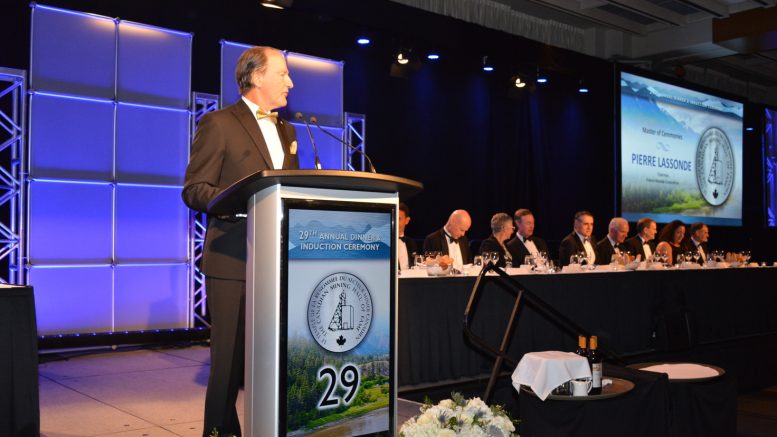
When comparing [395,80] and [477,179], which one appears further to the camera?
[477,179]

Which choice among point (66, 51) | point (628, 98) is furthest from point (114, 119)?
point (628, 98)

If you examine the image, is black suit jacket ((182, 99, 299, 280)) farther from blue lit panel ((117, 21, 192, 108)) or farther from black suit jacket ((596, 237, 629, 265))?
black suit jacket ((596, 237, 629, 265))

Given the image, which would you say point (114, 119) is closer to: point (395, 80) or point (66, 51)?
point (66, 51)

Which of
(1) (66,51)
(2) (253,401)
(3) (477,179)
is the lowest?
(2) (253,401)

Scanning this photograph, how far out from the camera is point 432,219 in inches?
333

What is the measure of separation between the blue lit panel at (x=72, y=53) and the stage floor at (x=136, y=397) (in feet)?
6.89

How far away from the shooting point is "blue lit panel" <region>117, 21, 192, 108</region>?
6156mm

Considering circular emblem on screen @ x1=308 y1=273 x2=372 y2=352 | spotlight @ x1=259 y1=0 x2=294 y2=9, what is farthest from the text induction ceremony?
spotlight @ x1=259 y1=0 x2=294 y2=9

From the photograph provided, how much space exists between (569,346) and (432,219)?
393cm

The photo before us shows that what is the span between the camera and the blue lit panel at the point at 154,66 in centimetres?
616

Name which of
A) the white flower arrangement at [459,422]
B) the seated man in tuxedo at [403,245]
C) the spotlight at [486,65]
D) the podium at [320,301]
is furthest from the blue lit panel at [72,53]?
the white flower arrangement at [459,422]

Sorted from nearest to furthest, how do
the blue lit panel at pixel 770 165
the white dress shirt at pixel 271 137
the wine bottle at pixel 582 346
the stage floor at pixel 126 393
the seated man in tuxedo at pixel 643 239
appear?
1. the white dress shirt at pixel 271 137
2. the wine bottle at pixel 582 346
3. the stage floor at pixel 126 393
4. the seated man in tuxedo at pixel 643 239
5. the blue lit panel at pixel 770 165

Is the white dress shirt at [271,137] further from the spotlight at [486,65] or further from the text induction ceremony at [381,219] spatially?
the spotlight at [486,65]

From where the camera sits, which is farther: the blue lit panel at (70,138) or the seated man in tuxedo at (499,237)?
the seated man in tuxedo at (499,237)
